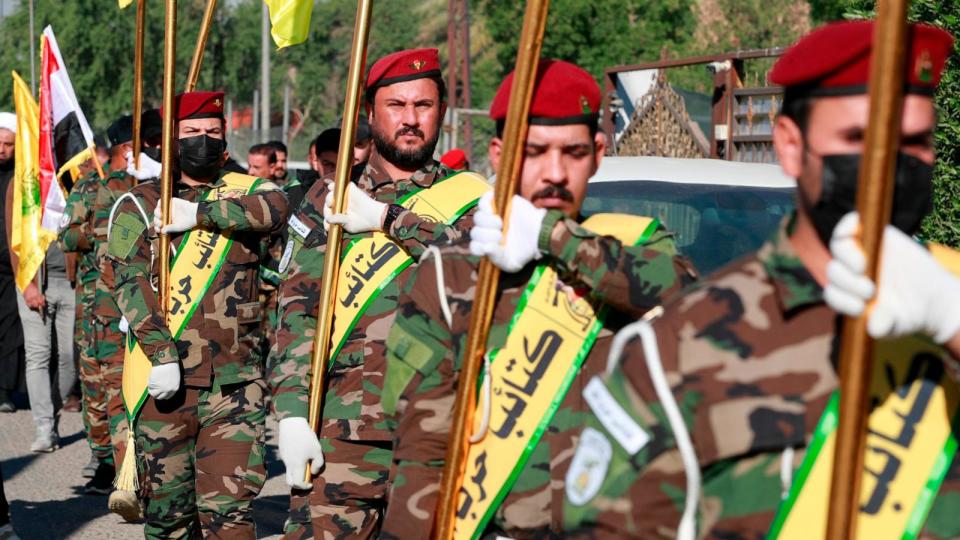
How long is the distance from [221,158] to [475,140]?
36.3 metres

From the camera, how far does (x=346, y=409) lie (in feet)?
16.1

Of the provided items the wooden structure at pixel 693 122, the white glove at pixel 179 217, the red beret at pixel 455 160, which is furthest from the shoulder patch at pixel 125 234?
the wooden structure at pixel 693 122

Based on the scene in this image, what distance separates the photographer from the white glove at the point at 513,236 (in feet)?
10.2

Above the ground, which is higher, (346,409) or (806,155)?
(806,155)

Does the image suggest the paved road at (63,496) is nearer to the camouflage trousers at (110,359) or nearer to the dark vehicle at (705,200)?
the camouflage trousers at (110,359)

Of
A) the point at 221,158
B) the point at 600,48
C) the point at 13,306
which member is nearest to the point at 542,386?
the point at 221,158

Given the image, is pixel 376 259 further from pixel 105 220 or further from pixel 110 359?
pixel 110 359

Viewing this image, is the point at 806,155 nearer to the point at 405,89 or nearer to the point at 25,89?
the point at 405,89

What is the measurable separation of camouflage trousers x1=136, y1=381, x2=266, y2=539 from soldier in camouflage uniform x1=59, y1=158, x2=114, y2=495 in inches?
115

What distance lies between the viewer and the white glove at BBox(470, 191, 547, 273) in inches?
123

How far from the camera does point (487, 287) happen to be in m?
3.19

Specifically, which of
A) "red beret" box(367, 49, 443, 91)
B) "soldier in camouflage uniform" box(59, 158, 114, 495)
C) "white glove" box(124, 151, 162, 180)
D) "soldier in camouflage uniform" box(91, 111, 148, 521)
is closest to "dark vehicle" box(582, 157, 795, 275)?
"red beret" box(367, 49, 443, 91)

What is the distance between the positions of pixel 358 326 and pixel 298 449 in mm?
473

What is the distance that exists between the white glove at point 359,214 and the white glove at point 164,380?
150cm
